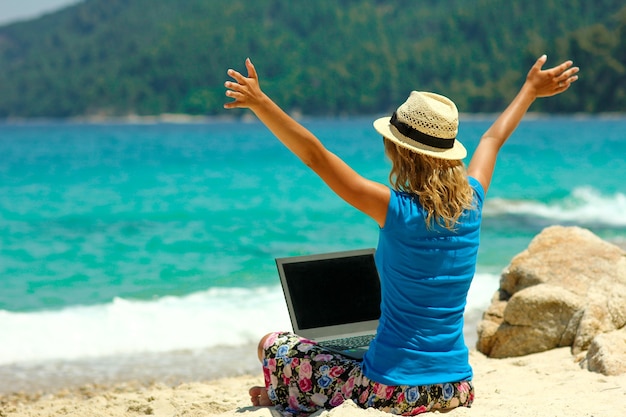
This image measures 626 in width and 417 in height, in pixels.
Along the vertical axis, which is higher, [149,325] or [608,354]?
[149,325]

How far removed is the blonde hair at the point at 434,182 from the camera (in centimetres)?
317

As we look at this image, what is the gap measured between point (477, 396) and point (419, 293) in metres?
1.52

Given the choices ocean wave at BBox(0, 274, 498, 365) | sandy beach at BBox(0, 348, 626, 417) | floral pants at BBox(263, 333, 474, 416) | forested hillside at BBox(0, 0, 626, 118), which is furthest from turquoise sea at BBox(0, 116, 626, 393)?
forested hillside at BBox(0, 0, 626, 118)

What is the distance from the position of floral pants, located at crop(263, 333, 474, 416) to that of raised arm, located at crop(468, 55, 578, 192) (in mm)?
875

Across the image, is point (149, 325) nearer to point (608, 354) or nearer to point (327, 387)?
point (608, 354)

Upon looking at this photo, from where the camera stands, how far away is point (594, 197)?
19.5 m

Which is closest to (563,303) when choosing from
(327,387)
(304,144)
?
(327,387)

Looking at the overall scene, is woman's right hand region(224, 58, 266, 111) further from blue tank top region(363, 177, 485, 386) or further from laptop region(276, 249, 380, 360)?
laptop region(276, 249, 380, 360)

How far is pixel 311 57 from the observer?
491 feet

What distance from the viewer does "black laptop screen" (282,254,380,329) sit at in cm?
411

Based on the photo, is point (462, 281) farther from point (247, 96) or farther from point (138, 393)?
point (138, 393)

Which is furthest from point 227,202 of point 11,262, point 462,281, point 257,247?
point 462,281

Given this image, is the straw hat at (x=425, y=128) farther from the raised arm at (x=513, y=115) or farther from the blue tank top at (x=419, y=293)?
the raised arm at (x=513, y=115)

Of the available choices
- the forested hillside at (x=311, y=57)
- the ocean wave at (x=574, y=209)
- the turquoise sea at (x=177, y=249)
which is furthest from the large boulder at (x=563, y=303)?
the forested hillside at (x=311, y=57)
